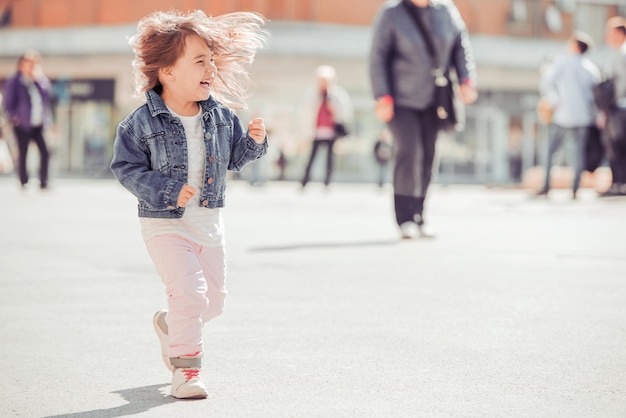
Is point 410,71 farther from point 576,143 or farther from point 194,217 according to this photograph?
point 576,143

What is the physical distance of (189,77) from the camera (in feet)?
15.1

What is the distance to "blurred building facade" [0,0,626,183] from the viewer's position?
46.5 m

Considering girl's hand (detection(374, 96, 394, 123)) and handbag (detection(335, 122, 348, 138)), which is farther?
handbag (detection(335, 122, 348, 138))

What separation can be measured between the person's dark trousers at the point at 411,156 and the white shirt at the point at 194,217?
245 inches

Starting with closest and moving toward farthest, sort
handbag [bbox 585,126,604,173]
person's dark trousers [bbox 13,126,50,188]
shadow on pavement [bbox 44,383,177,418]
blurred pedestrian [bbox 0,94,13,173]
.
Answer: shadow on pavement [bbox 44,383,177,418] < handbag [bbox 585,126,604,173] < person's dark trousers [bbox 13,126,50,188] < blurred pedestrian [bbox 0,94,13,173]

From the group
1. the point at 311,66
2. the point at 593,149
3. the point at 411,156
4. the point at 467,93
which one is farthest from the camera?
the point at 311,66

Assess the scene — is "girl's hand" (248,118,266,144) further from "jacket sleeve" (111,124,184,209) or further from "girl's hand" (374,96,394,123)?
"girl's hand" (374,96,394,123)

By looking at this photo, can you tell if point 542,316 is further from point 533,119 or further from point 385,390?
point 533,119

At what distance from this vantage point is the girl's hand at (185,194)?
434cm

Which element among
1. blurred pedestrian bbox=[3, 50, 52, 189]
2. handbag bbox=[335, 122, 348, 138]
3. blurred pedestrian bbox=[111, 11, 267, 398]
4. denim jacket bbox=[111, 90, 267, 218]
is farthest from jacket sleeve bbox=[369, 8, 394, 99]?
handbag bbox=[335, 122, 348, 138]

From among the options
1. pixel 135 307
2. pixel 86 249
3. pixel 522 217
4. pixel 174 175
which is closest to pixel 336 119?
pixel 522 217

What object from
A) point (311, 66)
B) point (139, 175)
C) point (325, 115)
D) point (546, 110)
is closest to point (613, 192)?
point (546, 110)

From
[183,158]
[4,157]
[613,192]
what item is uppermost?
[183,158]

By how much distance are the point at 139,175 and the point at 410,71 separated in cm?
661
